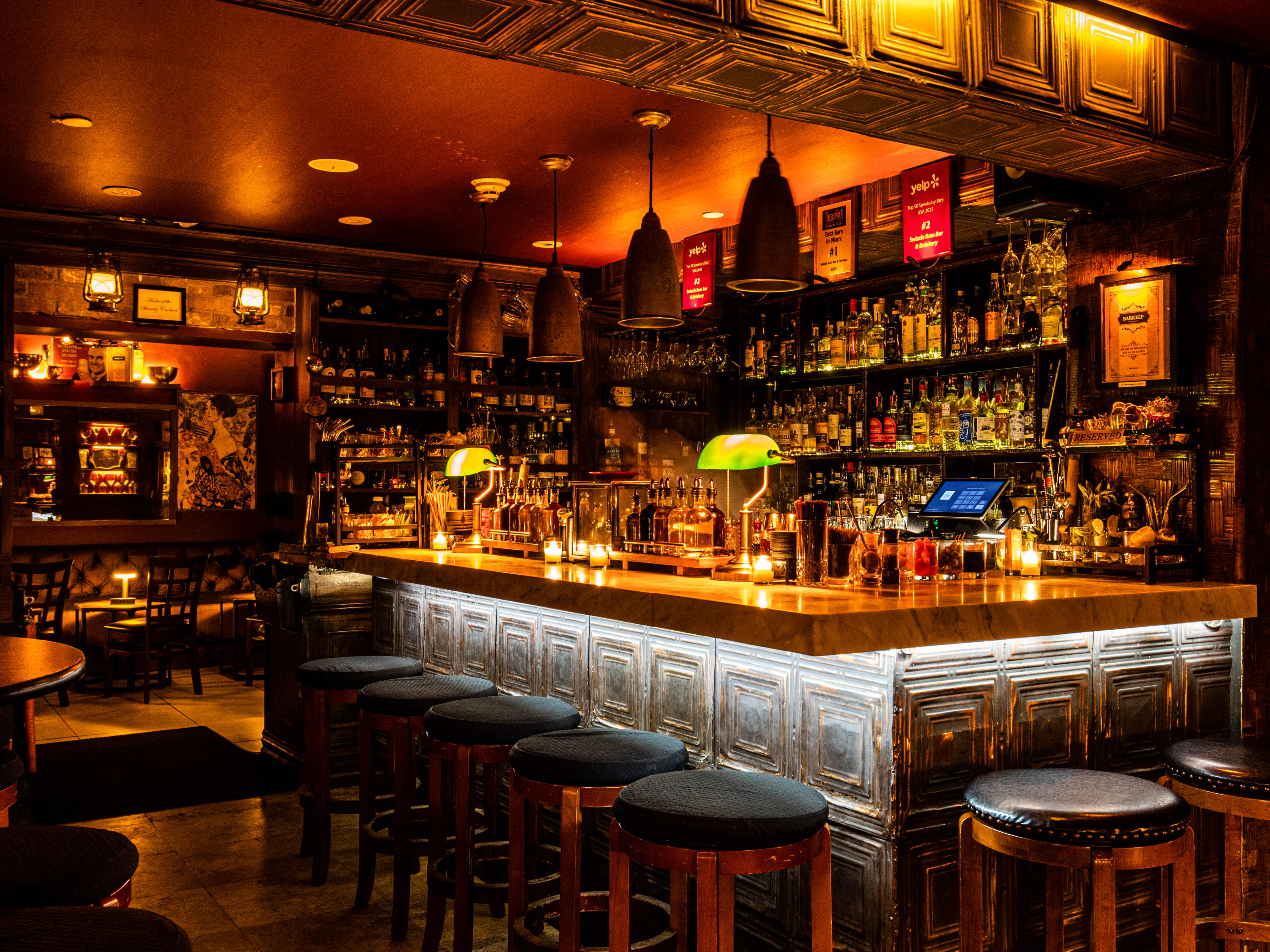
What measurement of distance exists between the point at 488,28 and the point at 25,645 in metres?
2.11

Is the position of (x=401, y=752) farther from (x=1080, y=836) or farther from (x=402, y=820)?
(x=1080, y=836)

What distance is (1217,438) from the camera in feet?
11.4

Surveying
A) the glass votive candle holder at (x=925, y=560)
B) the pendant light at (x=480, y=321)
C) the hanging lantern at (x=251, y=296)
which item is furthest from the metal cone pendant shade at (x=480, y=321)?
the hanging lantern at (x=251, y=296)

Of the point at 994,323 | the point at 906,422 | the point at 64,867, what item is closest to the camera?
the point at 64,867

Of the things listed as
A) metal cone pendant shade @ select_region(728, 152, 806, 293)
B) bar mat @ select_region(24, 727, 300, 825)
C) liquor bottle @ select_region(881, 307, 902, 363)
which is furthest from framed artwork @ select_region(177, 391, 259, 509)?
metal cone pendant shade @ select_region(728, 152, 806, 293)

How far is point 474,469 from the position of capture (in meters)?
5.19

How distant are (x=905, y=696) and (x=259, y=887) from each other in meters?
2.61

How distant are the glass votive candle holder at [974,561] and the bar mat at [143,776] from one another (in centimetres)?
359

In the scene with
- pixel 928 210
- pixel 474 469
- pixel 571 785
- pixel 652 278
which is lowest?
pixel 571 785

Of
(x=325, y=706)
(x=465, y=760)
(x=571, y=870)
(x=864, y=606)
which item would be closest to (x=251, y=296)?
(x=325, y=706)

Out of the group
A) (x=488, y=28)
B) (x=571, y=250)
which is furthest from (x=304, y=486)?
(x=488, y=28)

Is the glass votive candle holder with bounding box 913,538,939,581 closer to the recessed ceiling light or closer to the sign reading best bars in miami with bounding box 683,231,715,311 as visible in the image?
the recessed ceiling light

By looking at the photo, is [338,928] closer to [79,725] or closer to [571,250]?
[79,725]

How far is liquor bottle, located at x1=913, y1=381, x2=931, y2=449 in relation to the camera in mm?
6297
